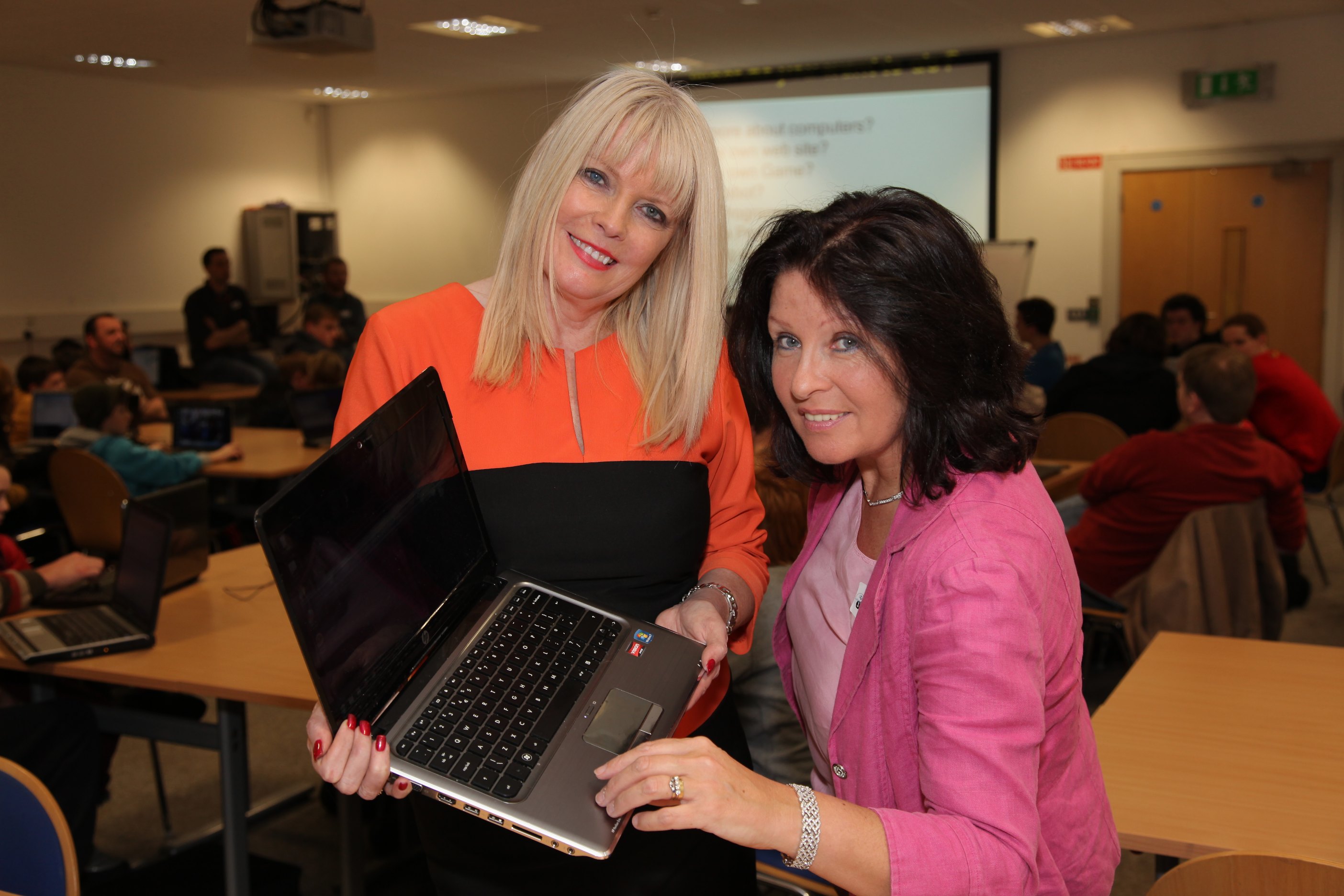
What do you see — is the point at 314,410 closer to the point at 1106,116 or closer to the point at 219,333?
the point at 219,333

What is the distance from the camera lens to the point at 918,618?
0.98 meters

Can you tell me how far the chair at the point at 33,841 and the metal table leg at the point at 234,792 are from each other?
756 mm

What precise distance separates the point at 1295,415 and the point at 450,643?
16.4 feet

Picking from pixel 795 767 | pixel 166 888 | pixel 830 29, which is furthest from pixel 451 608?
pixel 830 29

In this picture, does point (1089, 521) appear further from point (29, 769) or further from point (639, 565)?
point (29, 769)

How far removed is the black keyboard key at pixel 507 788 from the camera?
94 centimetres

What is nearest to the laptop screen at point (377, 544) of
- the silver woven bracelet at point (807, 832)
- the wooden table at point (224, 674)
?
the silver woven bracelet at point (807, 832)

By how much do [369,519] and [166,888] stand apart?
158cm

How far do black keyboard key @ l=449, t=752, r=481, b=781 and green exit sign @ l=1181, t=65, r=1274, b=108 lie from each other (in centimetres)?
803

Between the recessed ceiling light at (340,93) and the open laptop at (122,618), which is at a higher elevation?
the recessed ceiling light at (340,93)

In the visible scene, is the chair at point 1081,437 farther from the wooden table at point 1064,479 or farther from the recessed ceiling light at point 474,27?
the recessed ceiling light at point 474,27

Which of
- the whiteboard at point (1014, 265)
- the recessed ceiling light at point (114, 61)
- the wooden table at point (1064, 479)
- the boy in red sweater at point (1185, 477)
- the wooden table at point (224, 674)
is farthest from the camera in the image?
the recessed ceiling light at point (114, 61)

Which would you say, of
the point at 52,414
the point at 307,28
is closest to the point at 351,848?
the point at 52,414

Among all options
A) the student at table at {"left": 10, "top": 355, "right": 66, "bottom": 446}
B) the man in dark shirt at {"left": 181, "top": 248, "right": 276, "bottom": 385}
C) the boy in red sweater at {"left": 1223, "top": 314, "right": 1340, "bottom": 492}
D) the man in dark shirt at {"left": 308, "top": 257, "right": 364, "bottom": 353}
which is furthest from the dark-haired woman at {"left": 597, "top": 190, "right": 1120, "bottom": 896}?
the man in dark shirt at {"left": 308, "top": 257, "right": 364, "bottom": 353}
